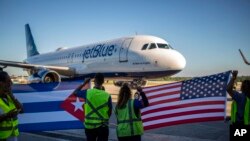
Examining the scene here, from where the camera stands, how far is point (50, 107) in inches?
296

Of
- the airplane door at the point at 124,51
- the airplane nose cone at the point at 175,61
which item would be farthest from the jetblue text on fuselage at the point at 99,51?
the airplane nose cone at the point at 175,61

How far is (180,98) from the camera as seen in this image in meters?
7.05

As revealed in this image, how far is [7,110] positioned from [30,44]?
144 feet

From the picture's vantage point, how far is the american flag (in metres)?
6.66

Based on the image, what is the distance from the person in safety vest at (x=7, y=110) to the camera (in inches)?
174

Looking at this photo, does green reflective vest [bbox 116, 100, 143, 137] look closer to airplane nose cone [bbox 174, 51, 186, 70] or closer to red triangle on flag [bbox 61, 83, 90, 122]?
red triangle on flag [bbox 61, 83, 90, 122]

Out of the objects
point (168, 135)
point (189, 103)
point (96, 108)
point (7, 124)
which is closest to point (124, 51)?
point (168, 135)

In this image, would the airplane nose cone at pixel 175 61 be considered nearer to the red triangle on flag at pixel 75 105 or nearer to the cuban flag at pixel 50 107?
the cuban flag at pixel 50 107

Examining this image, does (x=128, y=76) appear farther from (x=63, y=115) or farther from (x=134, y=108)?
(x=134, y=108)

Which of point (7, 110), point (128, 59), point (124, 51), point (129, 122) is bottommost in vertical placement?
point (129, 122)

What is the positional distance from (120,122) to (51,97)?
112 inches

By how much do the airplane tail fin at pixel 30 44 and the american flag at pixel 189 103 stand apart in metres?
38.8

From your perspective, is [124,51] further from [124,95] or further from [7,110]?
[7,110]

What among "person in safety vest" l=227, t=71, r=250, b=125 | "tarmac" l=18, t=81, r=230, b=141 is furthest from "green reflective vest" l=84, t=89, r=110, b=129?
"tarmac" l=18, t=81, r=230, b=141
